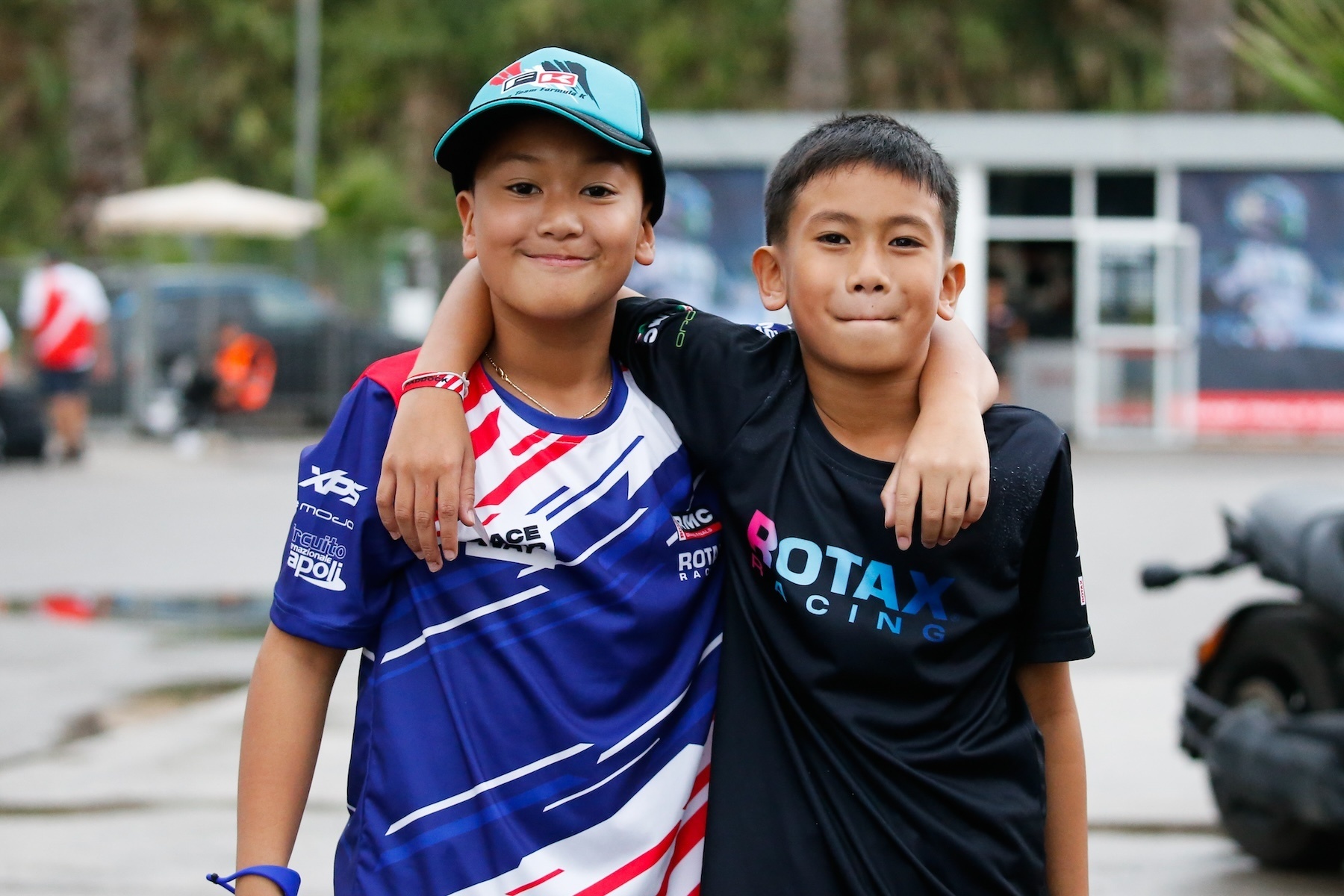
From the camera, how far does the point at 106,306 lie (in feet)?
65.2

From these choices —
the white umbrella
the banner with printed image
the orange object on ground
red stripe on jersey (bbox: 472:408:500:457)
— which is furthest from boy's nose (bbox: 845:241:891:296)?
the white umbrella

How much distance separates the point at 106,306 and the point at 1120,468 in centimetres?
1145

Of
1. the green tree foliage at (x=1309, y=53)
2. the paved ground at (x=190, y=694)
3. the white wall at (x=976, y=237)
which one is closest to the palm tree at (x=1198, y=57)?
the white wall at (x=976, y=237)

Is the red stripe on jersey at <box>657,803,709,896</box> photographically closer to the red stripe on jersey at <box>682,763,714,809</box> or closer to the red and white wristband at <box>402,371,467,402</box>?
the red stripe on jersey at <box>682,763,714,809</box>

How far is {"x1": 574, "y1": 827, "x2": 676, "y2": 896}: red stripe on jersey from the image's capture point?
83.7 inches

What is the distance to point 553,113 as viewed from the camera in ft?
7.06

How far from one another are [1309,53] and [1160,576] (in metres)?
1.58

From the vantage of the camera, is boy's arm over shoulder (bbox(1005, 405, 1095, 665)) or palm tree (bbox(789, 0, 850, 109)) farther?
palm tree (bbox(789, 0, 850, 109))

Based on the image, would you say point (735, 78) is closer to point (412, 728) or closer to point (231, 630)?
point (231, 630)

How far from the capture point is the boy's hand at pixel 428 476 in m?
2.10

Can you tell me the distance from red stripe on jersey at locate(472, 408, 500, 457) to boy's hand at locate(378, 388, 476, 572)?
4cm

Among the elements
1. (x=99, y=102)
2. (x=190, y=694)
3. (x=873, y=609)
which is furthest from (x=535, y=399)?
(x=99, y=102)

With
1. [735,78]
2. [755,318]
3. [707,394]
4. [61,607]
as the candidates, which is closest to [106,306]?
[755,318]

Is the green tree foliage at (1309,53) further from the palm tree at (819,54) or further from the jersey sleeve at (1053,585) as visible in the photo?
the palm tree at (819,54)
